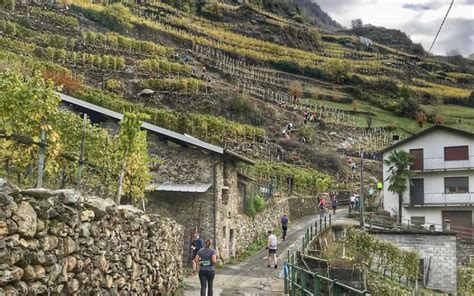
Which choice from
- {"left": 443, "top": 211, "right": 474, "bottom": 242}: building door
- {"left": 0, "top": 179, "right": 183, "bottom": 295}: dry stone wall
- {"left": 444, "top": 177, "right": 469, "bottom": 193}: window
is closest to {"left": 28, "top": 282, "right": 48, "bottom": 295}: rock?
{"left": 0, "top": 179, "right": 183, "bottom": 295}: dry stone wall

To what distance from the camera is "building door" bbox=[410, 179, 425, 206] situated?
128 ft

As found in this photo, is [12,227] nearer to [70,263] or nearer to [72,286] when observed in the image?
[70,263]

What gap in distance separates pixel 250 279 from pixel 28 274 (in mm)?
13880

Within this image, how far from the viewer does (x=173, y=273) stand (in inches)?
535

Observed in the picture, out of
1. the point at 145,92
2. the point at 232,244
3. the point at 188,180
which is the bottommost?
the point at 232,244

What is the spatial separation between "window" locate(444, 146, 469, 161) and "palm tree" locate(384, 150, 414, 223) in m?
2.60

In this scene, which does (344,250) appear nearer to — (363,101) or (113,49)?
(113,49)

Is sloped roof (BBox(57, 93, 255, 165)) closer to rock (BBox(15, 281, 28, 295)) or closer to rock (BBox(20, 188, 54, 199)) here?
rock (BBox(20, 188, 54, 199))

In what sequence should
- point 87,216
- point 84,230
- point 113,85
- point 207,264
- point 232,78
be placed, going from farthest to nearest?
point 232,78, point 113,85, point 207,264, point 87,216, point 84,230

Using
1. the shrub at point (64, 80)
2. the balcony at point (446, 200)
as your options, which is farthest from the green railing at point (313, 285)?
the shrub at point (64, 80)

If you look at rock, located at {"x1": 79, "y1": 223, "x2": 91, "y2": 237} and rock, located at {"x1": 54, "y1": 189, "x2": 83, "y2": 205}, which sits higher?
rock, located at {"x1": 54, "y1": 189, "x2": 83, "y2": 205}

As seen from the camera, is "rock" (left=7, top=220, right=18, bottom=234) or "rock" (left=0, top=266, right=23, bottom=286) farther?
"rock" (left=7, top=220, right=18, bottom=234)

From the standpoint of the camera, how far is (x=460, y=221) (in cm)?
3791

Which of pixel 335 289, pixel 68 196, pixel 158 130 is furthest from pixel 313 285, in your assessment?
pixel 158 130
